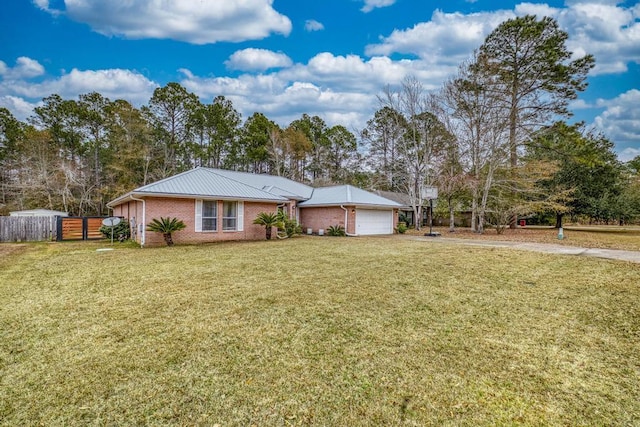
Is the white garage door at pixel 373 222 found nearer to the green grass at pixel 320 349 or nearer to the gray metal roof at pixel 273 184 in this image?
the gray metal roof at pixel 273 184

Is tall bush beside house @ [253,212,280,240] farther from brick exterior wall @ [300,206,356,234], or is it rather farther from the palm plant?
brick exterior wall @ [300,206,356,234]

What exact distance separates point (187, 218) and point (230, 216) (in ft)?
6.66

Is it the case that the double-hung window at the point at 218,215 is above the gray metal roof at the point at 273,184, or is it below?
below

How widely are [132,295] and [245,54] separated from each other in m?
16.5

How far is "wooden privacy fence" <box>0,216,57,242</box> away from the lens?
14211 millimetres

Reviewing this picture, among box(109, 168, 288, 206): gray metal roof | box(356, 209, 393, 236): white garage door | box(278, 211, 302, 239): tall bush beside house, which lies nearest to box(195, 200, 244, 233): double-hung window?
box(109, 168, 288, 206): gray metal roof

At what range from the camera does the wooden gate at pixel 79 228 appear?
14734mm

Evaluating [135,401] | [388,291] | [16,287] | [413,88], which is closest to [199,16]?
[16,287]

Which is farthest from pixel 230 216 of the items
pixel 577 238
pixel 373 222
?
pixel 577 238

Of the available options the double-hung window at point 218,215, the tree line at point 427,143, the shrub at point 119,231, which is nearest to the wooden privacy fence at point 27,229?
the shrub at point 119,231

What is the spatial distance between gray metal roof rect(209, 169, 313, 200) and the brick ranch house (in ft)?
0.24

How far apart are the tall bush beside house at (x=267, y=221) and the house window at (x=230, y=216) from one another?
99cm

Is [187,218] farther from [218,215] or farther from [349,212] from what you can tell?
[349,212]

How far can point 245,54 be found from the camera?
17.7 m
